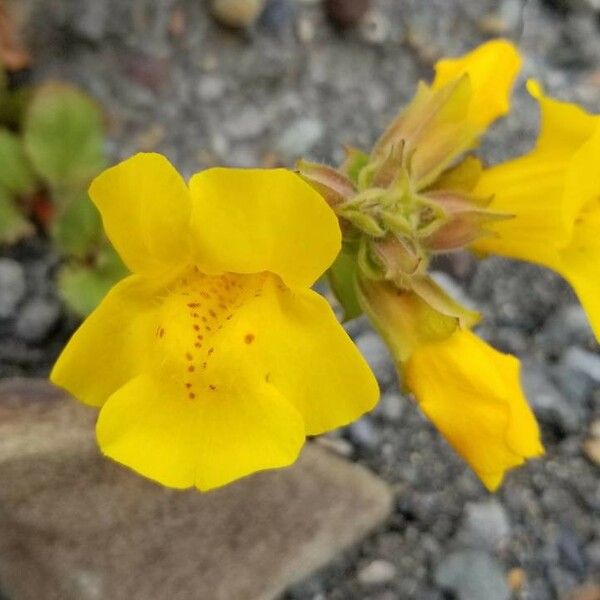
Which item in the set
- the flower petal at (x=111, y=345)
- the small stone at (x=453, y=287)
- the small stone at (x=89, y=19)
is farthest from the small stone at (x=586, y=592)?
the small stone at (x=89, y=19)

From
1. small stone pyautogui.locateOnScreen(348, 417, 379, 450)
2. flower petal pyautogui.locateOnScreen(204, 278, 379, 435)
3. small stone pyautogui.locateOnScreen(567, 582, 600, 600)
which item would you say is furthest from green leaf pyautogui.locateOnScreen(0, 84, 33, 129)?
small stone pyautogui.locateOnScreen(567, 582, 600, 600)

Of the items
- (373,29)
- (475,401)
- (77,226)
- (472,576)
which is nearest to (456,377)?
(475,401)

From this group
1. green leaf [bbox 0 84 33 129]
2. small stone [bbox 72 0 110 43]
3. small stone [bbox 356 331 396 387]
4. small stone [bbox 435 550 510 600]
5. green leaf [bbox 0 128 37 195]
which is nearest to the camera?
small stone [bbox 435 550 510 600]

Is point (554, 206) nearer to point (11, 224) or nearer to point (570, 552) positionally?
point (570, 552)

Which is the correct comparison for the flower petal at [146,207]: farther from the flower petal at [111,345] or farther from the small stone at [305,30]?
the small stone at [305,30]

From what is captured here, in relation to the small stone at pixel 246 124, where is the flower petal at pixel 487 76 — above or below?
above

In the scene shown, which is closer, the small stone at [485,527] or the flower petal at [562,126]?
the flower petal at [562,126]

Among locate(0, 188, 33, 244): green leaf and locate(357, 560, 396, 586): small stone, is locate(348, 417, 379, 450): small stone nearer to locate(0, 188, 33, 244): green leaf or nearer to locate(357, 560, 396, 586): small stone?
locate(357, 560, 396, 586): small stone
